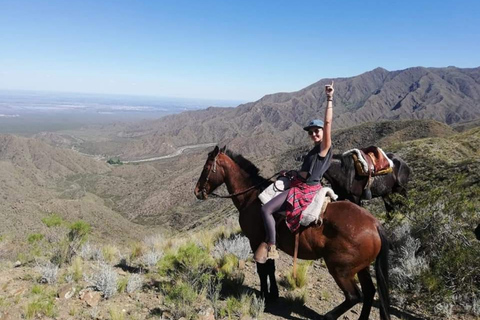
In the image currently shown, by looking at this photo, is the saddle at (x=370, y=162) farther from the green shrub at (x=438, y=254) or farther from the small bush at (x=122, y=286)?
the small bush at (x=122, y=286)

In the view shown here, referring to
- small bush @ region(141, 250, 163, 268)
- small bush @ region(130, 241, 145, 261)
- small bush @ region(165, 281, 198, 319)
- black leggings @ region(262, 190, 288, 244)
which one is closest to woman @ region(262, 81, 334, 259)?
black leggings @ region(262, 190, 288, 244)

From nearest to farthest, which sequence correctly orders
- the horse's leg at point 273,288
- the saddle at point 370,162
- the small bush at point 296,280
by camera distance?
the horse's leg at point 273,288 → the small bush at point 296,280 → the saddle at point 370,162

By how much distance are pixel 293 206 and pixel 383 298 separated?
5.70 feet

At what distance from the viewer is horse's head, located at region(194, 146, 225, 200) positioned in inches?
221

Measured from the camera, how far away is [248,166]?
550 cm

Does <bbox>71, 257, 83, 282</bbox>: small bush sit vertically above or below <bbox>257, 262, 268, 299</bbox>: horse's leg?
below

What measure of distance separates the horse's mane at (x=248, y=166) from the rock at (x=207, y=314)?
7.16 ft

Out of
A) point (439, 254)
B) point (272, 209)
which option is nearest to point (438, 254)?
point (439, 254)

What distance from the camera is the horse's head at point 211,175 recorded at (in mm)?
5605

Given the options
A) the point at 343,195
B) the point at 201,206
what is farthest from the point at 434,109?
the point at 343,195

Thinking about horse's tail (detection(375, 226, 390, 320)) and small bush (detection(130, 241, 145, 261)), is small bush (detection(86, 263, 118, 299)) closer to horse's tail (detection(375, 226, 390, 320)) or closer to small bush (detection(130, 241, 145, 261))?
small bush (detection(130, 241, 145, 261))

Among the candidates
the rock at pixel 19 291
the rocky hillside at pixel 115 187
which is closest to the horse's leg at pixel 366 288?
the rock at pixel 19 291

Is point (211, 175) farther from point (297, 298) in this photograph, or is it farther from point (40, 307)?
point (40, 307)

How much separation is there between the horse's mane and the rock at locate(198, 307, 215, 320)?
2.18 metres
